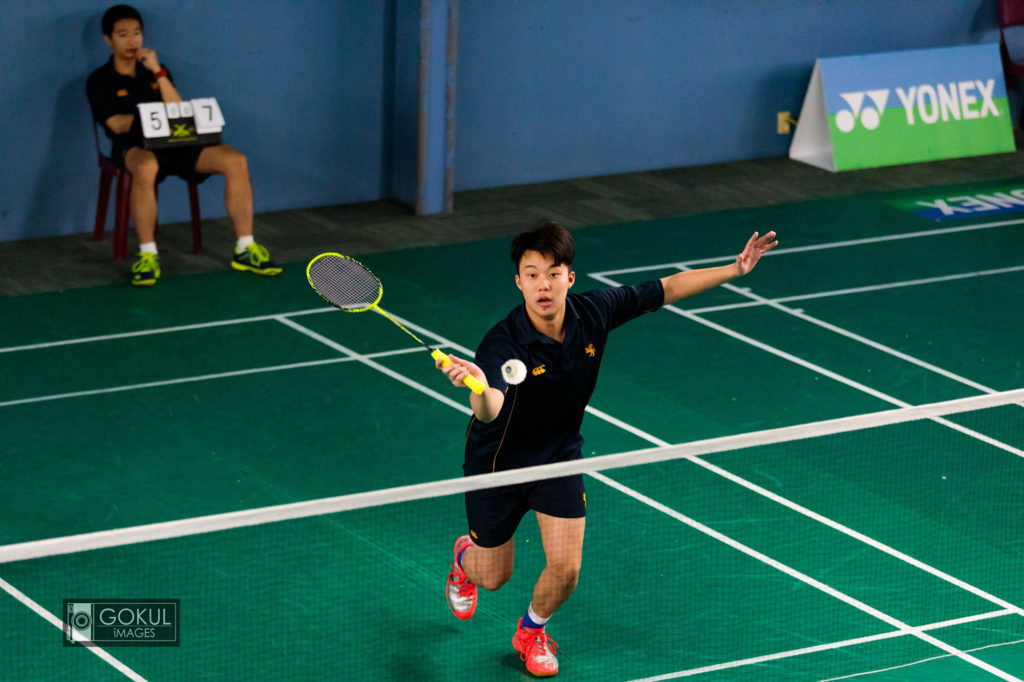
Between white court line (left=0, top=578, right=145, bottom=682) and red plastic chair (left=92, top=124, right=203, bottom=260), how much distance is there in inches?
191

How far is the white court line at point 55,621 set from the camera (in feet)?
19.6

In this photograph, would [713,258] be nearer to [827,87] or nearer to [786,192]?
[786,192]

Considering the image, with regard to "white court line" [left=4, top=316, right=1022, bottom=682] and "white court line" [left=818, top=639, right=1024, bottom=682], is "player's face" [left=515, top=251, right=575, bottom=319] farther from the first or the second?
"white court line" [left=4, top=316, right=1022, bottom=682]

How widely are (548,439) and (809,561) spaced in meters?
1.88

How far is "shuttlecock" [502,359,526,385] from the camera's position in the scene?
5035 millimetres

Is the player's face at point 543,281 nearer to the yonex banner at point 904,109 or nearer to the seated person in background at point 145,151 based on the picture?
the seated person in background at point 145,151

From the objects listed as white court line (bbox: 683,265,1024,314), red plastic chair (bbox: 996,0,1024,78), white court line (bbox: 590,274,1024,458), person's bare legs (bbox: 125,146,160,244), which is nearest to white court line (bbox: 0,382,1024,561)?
white court line (bbox: 590,274,1024,458)

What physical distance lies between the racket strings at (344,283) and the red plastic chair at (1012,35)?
10863mm

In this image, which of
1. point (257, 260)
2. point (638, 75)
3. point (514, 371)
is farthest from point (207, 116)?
point (514, 371)

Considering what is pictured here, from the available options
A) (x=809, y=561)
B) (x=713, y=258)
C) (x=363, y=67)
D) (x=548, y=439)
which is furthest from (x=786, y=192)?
(x=548, y=439)

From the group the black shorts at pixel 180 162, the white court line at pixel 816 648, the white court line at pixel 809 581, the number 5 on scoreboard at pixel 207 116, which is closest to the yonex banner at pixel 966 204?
the number 5 on scoreboard at pixel 207 116

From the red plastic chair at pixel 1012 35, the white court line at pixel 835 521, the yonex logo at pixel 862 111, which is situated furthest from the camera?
the red plastic chair at pixel 1012 35

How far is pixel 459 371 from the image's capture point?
16.0ft

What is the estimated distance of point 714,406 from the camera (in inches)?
351
